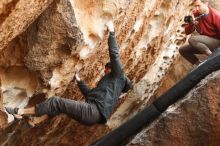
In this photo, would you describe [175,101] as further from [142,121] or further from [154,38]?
[154,38]

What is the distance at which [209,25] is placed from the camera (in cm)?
937

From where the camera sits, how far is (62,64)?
803 centimetres

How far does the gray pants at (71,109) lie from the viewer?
7132 mm

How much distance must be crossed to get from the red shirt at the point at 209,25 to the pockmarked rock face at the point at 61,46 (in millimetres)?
812

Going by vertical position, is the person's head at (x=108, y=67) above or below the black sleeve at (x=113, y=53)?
below

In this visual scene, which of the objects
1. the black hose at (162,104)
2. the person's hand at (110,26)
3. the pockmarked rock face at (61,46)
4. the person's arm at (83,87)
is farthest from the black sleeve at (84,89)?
the person's hand at (110,26)

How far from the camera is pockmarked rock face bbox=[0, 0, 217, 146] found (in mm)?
7422

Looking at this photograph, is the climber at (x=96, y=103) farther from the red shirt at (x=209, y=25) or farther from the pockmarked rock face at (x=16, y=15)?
the red shirt at (x=209, y=25)

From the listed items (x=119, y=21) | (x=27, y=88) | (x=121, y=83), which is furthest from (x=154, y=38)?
(x=27, y=88)

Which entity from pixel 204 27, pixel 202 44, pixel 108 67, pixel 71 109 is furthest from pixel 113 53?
pixel 202 44

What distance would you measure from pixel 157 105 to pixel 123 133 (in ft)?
2.39

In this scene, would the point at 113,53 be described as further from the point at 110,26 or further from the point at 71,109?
the point at 71,109

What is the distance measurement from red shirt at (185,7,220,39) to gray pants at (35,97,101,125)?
3.14 m

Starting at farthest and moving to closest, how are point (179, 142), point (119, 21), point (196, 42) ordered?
point (196, 42)
point (119, 21)
point (179, 142)
